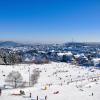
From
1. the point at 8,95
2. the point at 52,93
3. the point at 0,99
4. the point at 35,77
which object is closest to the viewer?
the point at 0,99

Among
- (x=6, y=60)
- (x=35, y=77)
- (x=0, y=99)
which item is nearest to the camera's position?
(x=0, y=99)

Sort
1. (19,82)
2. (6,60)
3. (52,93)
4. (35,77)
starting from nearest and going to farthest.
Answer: (52,93), (19,82), (35,77), (6,60)

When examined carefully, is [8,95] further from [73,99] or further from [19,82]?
[19,82]

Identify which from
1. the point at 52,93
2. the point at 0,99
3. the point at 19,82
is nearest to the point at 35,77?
the point at 19,82

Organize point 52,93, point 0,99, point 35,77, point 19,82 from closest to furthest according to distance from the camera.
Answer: point 0,99, point 52,93, point 19,82, point 35,77

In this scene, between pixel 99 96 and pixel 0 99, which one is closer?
pixel 0 99

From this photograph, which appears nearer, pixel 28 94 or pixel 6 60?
pixel 28 94

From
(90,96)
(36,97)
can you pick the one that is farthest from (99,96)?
(36,97)

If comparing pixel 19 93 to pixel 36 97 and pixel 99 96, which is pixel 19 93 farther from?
pixel 99 96
